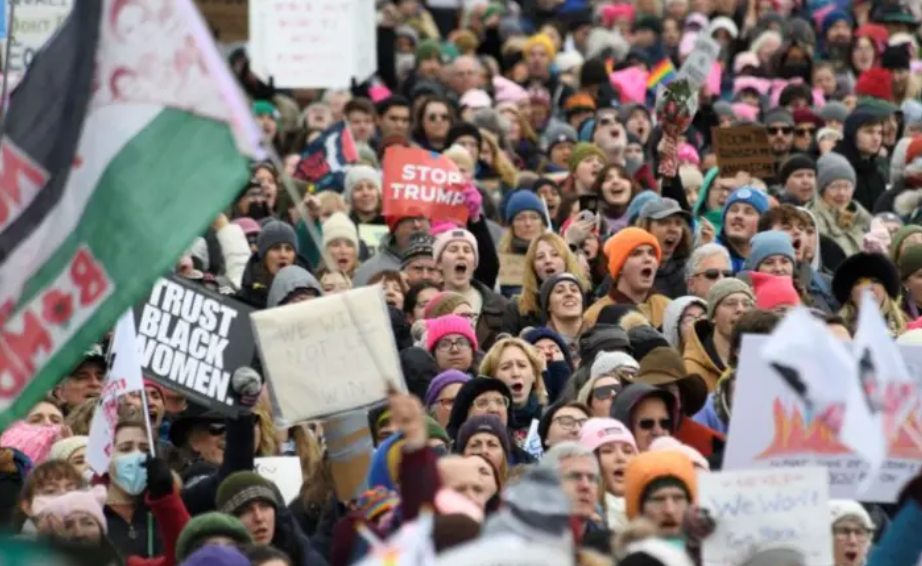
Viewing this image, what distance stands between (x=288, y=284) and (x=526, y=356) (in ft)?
5.90

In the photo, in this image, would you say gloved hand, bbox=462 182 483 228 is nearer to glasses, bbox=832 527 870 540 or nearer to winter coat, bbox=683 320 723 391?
winter coat, bbox=683 320 723 391

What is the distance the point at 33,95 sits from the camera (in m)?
10.8

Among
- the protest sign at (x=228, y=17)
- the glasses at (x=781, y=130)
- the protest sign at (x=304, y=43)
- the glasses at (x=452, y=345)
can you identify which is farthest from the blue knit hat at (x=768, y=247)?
the protest sign at (x=228, y=17)

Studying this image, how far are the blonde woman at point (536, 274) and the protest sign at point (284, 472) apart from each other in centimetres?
316

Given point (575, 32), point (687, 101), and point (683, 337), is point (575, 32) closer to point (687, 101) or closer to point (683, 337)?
point (687, 101)

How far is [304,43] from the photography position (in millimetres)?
23891

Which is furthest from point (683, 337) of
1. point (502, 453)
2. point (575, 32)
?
point (575, 32)

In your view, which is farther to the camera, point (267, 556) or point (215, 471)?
point (215, 471)

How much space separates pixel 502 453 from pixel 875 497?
1605mm

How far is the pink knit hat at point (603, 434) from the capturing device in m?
12.8

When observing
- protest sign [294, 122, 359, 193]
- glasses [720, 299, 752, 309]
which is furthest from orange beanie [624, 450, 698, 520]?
protest sign [294, 122, 359, 193]

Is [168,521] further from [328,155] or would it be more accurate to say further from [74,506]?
[328,155]

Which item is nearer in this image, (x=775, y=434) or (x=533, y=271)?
(x=775, y=434)

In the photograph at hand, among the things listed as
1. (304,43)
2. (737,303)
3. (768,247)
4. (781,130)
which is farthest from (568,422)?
(304,43)
